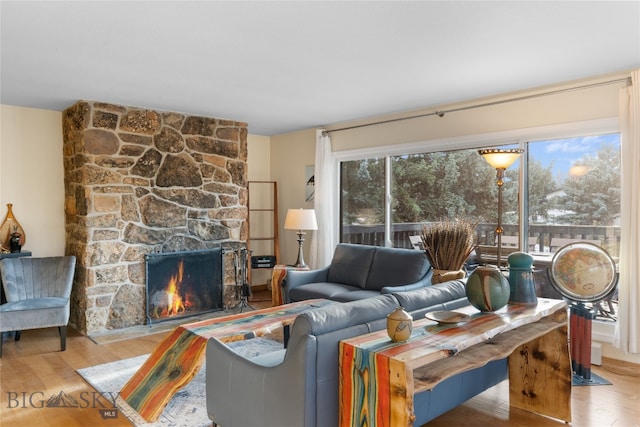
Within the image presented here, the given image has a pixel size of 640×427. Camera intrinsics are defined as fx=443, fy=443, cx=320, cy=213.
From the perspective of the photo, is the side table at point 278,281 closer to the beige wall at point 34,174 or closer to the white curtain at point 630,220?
the beige wall at point 34,174

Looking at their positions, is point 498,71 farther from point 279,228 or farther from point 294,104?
point 279,228

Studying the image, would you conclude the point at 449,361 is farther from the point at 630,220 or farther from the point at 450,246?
the point at 630,220

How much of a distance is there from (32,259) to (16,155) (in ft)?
3.82

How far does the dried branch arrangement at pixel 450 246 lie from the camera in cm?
347

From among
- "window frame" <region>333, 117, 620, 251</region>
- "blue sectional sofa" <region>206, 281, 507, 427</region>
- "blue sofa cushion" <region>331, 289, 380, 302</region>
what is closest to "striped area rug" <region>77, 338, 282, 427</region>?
"blue sectional sofa" <region>206, 281, 507, 427</region>

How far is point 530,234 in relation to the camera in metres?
4.14

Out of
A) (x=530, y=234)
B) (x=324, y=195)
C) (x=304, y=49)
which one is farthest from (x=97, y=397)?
(x=530, y=234)

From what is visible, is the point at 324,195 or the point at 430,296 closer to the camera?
the point at 430,296

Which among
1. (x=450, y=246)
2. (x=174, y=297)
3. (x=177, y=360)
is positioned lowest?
(x=174, y=297)

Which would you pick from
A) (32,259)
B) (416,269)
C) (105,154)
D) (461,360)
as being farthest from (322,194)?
(461,360)

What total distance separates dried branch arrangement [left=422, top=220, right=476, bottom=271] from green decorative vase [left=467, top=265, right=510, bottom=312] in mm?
1059

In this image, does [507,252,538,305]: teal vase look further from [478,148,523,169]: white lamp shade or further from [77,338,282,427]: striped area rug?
[77,338,282,427]: striped area rug

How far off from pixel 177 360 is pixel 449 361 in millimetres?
1616

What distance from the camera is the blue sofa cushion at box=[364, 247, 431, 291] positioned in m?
4.31
